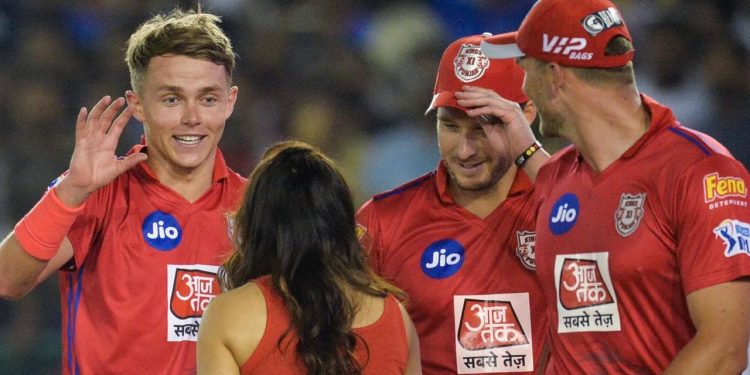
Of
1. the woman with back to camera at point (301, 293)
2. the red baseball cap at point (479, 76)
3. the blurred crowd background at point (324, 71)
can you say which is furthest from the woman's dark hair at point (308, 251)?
the blurred crowd background at point (324, 71)

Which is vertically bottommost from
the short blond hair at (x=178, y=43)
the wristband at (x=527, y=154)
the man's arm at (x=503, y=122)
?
the wristband at (x=527, y=154)

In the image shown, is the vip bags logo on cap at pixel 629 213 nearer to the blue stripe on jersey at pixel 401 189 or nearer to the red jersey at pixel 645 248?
the red jersey at pixel 645 248

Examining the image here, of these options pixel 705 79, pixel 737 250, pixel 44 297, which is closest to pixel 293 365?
pixel 737 250

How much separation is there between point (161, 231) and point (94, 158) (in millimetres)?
413

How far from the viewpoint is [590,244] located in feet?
11.2

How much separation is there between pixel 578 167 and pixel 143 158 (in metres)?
1.39

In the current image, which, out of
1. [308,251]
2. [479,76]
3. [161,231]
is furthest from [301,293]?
[479,76]

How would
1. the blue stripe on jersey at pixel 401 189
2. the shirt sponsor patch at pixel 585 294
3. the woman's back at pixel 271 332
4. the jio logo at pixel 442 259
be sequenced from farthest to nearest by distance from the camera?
1. the blue stripe on jersey at pixel 401 189
2. the jio logo at pixel 442 259
3. the shirt sponsor patch at pixel 585 294
4. the woman's back at pixel 271 332

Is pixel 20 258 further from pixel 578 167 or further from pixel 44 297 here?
pixel 44 297

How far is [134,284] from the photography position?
383 centimetres

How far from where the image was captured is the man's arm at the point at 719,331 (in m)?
3.04

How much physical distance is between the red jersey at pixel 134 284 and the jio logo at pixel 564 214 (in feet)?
3.44

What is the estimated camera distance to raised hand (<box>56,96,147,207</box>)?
3.59m

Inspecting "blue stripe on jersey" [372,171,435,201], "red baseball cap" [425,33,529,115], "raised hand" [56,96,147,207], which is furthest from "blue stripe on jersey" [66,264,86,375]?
"red baseball cap" [425,33,529,115]
